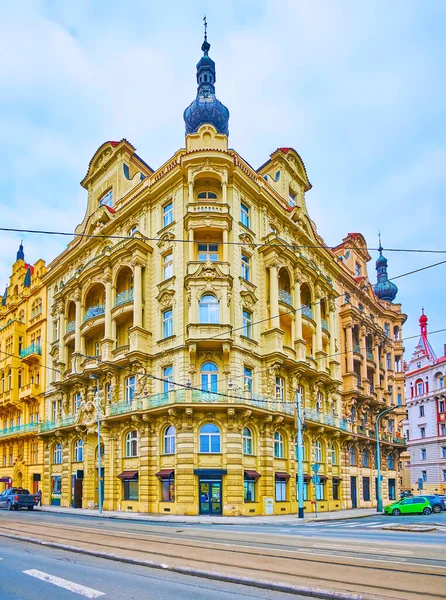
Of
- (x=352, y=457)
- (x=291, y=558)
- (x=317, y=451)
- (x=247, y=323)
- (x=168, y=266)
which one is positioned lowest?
(x=352, y=457)

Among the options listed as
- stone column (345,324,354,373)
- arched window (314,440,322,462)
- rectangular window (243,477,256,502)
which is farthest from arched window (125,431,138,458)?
stone column (345,324,354,373)

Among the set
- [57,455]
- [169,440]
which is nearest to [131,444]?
[169,440]

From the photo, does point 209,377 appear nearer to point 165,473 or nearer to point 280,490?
point 165,473

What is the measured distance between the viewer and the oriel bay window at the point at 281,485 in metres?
34.8

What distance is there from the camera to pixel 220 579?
9742mm

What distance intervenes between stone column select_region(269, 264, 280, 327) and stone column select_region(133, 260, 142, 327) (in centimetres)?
843

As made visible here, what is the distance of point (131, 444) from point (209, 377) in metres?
7.22

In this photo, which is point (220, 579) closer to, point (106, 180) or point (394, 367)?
point (106, 180)

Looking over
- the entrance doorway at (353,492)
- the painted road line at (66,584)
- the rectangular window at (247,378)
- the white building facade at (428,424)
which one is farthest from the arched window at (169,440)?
the white building facade at (428,424)

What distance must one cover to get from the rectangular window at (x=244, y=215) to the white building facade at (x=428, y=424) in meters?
39.1

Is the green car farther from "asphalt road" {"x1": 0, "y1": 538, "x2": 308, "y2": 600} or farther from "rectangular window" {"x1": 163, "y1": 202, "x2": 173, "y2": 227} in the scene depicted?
"asphalt road" {"x1": 0, "y1": 538, "x2": 308, "y2": 600}

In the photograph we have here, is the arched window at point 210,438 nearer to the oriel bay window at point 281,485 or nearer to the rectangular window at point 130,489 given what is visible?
the oriel bay window at point 281,485

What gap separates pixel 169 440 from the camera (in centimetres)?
3316

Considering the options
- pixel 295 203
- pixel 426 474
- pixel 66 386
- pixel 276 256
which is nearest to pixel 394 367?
pixel 426 474
